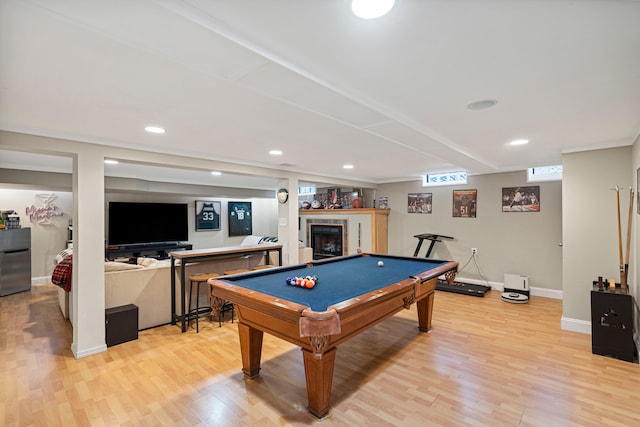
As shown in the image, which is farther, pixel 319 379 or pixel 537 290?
pixel 537 290

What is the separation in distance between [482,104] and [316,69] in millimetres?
1313

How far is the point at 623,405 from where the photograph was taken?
2221 mm

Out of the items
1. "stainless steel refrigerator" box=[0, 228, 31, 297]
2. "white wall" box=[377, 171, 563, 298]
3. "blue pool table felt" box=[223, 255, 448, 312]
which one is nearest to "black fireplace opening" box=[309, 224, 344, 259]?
"white wall" box=[377, 171, 563, 298]

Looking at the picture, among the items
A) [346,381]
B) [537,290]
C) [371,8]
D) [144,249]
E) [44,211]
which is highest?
[371,8]

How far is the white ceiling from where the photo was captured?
1153 mm

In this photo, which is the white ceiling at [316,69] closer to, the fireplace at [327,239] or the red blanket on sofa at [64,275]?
the red blanket on sofa at [64,275]

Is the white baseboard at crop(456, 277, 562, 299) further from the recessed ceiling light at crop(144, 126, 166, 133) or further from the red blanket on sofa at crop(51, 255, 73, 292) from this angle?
the red blanket on sofa at crop(51, 255, 73, 292)

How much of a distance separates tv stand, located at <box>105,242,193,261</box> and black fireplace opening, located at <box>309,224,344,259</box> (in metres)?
3.29

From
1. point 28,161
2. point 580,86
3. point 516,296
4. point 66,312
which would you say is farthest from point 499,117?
point 28,161

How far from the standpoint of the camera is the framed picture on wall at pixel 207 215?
8398mm

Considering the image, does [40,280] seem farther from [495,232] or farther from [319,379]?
[495,232]

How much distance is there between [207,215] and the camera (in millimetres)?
8586

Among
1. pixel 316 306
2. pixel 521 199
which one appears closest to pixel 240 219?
pixel 521 199

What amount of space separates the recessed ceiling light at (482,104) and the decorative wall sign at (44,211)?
8069 millimetres
